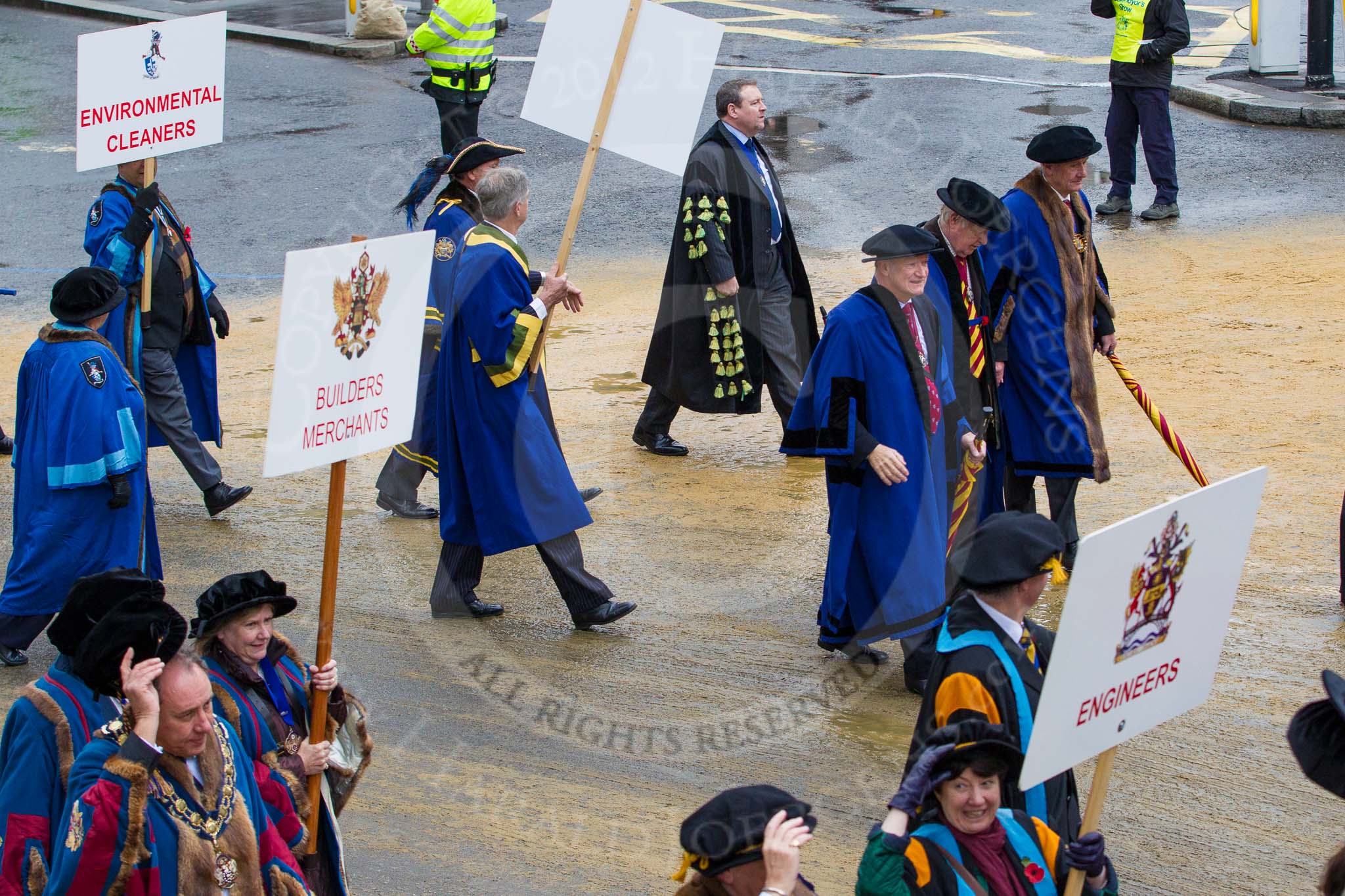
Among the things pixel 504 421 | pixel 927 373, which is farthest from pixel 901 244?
pixel 504 421

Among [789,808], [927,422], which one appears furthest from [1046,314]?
[789,808]

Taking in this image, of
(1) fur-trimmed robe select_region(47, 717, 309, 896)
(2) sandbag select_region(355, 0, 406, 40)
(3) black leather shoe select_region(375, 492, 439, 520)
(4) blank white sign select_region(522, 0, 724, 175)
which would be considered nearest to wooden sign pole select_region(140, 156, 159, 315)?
(3) black leather shoe select_region(375, 492, 439, 520)

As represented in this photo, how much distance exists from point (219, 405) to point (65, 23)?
12.0m

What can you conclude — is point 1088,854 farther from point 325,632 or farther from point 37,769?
point 37,769

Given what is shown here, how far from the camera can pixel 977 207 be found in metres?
6.06

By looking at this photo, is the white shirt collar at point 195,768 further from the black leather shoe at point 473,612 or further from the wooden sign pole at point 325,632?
the black leather shoe at point 473,612

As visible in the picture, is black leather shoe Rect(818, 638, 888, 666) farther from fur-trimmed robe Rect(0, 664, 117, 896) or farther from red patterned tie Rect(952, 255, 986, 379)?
fur-trimmed robe Rect(0, 664, 117, 896)

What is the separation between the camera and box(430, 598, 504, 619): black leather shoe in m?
6.63

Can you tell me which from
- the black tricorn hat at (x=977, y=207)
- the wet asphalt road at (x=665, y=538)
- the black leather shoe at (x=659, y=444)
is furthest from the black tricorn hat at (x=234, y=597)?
the black leather shoe at (x=659, y=444)

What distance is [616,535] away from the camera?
7.40 metres

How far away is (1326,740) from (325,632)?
239 centimetres

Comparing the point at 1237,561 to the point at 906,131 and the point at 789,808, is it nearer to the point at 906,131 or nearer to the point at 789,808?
the point at 789,808

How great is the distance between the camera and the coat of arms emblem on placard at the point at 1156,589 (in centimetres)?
329

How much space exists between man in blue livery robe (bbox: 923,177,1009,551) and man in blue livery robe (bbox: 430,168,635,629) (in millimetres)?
1453
